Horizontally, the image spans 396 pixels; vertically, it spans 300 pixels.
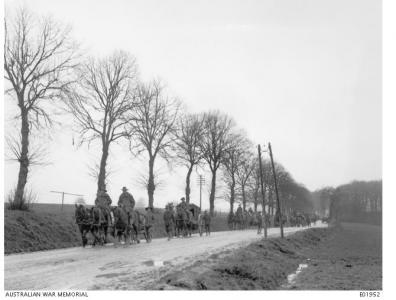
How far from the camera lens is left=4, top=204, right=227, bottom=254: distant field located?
1897 centimetres

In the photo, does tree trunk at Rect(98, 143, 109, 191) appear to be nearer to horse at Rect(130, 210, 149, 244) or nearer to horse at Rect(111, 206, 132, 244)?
horse at Rect(130, 210, 149, 244)

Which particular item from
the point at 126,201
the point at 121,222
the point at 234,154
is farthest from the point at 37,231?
the point at 234,154

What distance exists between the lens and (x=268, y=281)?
12078 millimetres

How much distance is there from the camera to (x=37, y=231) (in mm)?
21047

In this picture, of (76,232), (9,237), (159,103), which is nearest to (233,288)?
(9,237)

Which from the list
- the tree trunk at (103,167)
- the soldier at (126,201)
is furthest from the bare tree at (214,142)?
the soldier at (126,201)

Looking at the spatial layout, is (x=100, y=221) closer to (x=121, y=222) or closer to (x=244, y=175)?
(x=121, y=222)

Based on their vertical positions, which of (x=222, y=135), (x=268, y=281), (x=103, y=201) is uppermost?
(x=222, y=135)

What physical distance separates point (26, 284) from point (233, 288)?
13.2 ft

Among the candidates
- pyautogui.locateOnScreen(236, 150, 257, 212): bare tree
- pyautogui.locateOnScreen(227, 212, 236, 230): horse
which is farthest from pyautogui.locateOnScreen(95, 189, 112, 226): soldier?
pyautogui.locateOnScreen(236, 150, 257, 212): bare tree

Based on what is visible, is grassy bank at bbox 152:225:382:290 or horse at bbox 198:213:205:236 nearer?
grassy bank at bbox 152:225:382:290

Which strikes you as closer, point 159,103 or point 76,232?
point 76,232

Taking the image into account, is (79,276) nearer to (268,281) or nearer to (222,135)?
(268,281)

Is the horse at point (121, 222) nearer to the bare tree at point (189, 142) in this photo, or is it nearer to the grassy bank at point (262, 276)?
the grassy bank at point (262, 276)
